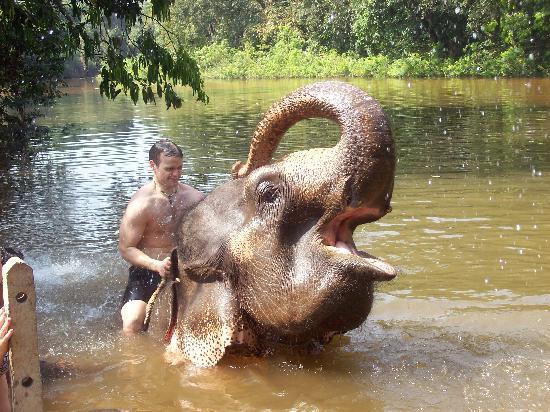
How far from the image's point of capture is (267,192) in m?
4.05

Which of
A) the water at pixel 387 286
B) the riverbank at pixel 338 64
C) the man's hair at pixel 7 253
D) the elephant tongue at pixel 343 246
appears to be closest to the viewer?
the man's hair at pixel 7 253

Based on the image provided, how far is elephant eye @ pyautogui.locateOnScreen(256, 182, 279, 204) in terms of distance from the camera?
404cm

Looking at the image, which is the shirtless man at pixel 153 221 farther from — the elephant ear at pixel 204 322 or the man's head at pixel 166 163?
the elephant ear at pixel 204 322

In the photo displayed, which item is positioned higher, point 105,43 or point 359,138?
point 105,43

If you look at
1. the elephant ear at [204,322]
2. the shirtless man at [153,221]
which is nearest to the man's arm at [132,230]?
the shirtless man at [153,221]

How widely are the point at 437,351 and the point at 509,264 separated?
2269mm

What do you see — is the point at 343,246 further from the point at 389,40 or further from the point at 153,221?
the point at 389,40

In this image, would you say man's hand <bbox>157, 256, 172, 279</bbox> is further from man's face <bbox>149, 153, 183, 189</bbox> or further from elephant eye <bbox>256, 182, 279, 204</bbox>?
man's face <bbox>149, 153, 183, 189</bbox>

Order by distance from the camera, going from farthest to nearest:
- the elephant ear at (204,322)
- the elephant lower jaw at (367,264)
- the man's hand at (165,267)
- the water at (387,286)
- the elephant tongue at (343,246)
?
1. the man's hand at (165,267)
2. the water at (387,286)
3. the elephant ear at (204,322)
4. the elephant tongue at (343,246)
5. the elephant lower jaw at (367,264)

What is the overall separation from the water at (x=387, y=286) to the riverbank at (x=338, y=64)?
703 inches

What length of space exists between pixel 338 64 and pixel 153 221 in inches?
1500

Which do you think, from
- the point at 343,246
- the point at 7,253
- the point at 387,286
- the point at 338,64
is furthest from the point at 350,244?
the point at 338,64

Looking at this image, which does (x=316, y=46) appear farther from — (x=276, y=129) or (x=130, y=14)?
(x=276, y=129)

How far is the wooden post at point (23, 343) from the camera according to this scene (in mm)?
2698
